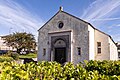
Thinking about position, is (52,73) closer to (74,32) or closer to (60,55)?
(74,32)

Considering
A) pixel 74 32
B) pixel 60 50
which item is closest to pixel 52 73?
pixel 74 32

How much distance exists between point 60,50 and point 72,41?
2.80 metres

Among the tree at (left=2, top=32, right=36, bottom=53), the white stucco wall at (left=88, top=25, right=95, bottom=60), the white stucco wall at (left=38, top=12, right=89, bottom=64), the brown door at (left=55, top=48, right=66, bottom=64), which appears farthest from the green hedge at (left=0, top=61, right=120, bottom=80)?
the tree at (left=2, top=32, right=36, bottom=53)

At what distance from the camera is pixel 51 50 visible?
26.6 metres

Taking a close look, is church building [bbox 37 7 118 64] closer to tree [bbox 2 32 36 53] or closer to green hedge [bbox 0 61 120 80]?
green hedge [bbox 0 61 120 80]

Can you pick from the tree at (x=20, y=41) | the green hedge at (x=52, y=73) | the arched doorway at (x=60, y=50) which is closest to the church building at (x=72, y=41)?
the arched doorway at (x=60, y=50)

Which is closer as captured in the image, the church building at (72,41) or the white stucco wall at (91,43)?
the white stucco wall at (91,43)

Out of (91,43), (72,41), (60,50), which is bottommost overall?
(60,50)

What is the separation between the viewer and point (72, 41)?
24.6 metres

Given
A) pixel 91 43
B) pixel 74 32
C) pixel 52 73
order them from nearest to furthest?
pixel 52 73 → pixel 91 43 → pixel 74 32

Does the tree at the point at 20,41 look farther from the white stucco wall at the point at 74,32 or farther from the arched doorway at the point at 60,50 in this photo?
the arched doorway at the point at 60,50

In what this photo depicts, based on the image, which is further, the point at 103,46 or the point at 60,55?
the point at 60,55

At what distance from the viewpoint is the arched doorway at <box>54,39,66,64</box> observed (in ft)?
84.1

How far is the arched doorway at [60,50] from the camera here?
2562 cm
